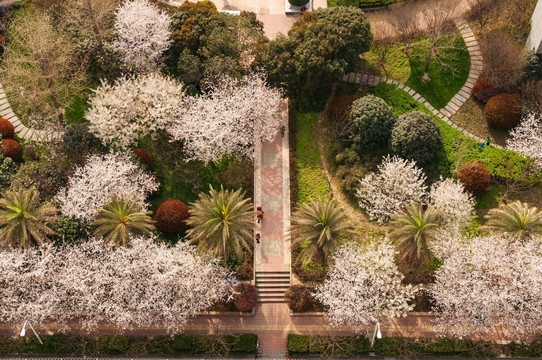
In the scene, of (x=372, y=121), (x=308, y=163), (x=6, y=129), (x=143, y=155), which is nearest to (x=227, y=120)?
(x=143, y=155)

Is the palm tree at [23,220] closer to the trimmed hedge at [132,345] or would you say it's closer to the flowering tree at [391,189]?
the trimmed hedge at [132,345]

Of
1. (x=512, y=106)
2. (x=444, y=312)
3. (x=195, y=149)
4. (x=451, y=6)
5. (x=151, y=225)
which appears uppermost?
(x=451, y=6)

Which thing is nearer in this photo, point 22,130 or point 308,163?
point 308,163

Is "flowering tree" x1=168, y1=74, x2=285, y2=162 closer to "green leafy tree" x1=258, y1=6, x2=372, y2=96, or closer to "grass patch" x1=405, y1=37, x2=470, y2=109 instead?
"green leafy tree" x1=258, y1=6, x2=372, y2=96

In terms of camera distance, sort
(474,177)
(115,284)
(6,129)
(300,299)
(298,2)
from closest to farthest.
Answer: (115,284) < (300,299) < (474,177) < (6,129) < (298,2)

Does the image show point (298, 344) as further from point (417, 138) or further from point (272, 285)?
point (417, 138)

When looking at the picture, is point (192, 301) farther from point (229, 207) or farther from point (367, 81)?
point (367, 81)

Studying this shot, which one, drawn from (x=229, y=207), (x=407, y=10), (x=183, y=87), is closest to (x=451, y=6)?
(x=407, y=10)
